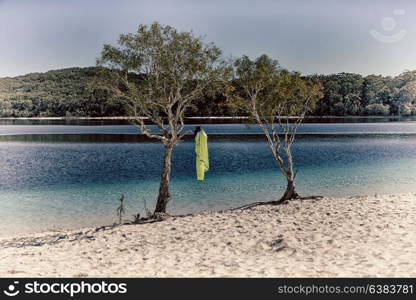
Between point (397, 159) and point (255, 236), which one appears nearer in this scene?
point (255, 236)

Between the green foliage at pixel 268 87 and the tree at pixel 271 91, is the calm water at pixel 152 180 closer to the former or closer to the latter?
the tree at pixel 271 91

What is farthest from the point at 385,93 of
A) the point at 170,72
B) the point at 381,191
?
the point at 170,72

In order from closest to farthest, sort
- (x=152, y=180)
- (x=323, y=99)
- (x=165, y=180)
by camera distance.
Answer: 1. (x=165, y=180)
2. (x=152, y=180)
3. (x=323, y=99)

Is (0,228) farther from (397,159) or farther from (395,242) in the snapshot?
(397,159)

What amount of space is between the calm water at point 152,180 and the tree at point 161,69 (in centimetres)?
409

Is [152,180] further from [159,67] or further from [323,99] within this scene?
[323,99]

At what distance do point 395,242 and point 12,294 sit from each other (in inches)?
313

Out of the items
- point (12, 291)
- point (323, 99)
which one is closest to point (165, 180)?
point (12, 291)

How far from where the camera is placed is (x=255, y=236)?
11.5 m

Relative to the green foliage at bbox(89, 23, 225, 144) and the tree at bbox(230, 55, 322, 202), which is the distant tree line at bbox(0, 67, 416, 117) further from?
the green foliage at bbox(89, 23, 225, 144)

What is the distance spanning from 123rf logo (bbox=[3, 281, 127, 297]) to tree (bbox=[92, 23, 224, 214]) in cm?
715

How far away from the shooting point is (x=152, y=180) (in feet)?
83.5

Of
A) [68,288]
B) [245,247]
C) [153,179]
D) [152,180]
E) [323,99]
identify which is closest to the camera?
[68,288]

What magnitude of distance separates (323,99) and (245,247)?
120 metres
